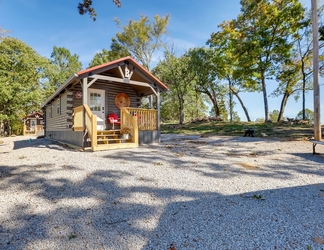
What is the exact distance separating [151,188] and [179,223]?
1092 millimetres

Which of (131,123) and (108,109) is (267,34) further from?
(131,123)

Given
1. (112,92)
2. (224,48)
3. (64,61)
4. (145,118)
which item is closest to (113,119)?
(112,92)

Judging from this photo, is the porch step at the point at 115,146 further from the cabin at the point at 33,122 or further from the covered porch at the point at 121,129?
the cabin at the point at 33,122

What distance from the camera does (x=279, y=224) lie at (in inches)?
85.3

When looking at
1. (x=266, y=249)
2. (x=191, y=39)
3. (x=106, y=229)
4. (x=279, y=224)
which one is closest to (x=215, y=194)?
(x=279, y=224)

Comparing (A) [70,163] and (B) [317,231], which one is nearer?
(B) [317,231]

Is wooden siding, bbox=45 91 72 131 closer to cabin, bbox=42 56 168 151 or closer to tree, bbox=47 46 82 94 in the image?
cabin, bbox=42 56 168 151

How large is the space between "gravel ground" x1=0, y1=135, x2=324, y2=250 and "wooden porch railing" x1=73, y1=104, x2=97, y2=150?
180cm

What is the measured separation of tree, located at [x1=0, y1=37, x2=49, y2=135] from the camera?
20016 millimetres

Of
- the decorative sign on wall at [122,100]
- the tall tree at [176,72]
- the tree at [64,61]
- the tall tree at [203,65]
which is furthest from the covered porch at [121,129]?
the tree at [64,61]

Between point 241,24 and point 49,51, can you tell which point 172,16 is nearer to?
point 241,24

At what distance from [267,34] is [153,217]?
17360 mm

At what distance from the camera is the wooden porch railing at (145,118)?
8141 mm

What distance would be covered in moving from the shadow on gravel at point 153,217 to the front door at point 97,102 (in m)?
5.92
